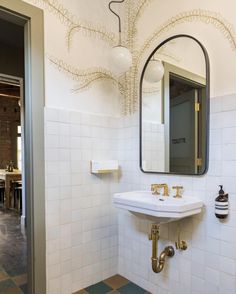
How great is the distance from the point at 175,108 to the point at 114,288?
1.52 metres

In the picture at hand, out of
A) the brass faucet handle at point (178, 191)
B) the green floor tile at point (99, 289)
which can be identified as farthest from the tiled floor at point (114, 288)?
the brass faucet handle at point (178, 191)

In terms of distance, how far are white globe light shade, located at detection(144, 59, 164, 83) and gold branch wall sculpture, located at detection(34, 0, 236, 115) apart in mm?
86

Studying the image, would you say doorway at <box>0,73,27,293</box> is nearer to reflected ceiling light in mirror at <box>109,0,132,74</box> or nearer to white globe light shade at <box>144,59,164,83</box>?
reflected ceiling light in mirror at <box>109,0,132,74</box>

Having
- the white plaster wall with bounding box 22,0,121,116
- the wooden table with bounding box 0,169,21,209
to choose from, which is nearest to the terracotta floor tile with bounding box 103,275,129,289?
the white plaster wall with bounding box 22,0,121,116

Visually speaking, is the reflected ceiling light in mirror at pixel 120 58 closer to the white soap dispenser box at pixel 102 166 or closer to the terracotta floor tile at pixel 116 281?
the white soap dispenser box at pixel 102 166

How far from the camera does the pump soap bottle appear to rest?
136 centimetres

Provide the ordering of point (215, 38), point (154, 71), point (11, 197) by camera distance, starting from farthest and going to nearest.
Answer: point (11, 197) → point (154, 71) → point (215, 38)

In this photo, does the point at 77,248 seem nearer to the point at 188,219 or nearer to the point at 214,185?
the point at 188,219

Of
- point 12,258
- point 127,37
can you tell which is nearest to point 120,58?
point 127,37

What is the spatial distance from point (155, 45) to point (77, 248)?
5.66 feet

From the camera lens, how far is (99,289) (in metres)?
1.87

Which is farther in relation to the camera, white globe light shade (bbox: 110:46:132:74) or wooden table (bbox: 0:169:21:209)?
wooden table (bbox: 0:169:21:209)

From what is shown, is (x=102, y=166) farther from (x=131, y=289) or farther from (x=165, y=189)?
(x=131, y=289)

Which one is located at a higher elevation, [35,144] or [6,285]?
[35,144]
